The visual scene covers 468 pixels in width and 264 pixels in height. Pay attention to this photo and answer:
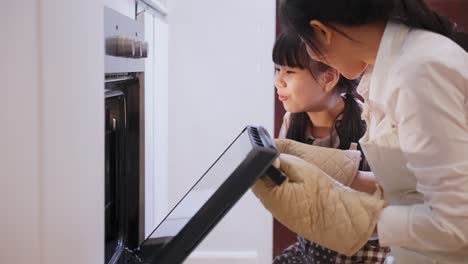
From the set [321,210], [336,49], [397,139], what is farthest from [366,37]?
[321,210]

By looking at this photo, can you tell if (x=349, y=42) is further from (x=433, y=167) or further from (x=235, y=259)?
(x=235, y=259)

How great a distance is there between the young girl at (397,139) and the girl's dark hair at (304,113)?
58 centimetres

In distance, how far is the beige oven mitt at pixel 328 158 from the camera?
1.08 meters

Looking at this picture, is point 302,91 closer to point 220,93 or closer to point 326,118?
point 326,118

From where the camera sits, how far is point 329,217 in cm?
79

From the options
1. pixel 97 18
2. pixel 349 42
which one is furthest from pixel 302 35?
pixel 97 18

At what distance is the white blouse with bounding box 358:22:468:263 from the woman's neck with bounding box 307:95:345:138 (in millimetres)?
709

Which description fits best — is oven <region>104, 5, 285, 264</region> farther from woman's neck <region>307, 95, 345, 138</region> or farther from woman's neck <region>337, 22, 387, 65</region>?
woman's neck <region>307, 95, 345, 138</region>

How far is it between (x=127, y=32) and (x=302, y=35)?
0.33 m

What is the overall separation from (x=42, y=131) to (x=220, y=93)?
1.57 m

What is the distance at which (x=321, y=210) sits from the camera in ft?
2.60

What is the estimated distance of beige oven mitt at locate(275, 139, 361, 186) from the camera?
1078 millimetres

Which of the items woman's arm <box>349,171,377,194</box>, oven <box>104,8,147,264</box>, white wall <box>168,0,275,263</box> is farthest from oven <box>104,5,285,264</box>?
white wall <box>168,0,275,263</box>

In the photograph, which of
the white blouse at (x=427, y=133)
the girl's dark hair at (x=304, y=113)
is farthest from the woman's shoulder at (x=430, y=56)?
the girl's dark hair at (x=304, y=113)
